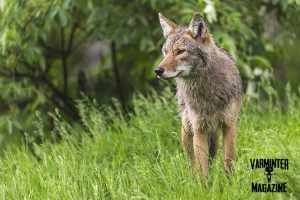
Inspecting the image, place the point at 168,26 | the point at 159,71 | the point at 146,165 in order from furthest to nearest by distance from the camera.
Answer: the point at 168,26, the point at 146,165, the point at 159,71

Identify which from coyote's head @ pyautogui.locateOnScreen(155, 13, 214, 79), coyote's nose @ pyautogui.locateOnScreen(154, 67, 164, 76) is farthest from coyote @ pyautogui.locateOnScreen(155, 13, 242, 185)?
coyote's nose @ pyautogui.locateOnScreen(154, 67, 164, 76)

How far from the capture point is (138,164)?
20.0 feet

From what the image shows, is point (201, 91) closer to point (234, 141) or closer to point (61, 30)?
point (234, 141)

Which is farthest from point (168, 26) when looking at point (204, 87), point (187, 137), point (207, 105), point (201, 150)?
point (201, 150)

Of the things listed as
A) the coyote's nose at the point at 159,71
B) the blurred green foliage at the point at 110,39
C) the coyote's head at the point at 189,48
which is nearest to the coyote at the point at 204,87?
the coyote's head at the point at 189,48

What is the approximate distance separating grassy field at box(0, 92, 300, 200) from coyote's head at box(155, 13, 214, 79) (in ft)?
1.92

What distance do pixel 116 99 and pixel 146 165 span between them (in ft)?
6.96

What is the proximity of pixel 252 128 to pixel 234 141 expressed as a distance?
3.61 ft

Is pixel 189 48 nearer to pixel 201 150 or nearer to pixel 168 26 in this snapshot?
pixel 168 26

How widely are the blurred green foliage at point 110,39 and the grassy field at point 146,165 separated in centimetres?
98

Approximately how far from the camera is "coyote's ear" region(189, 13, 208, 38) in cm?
576

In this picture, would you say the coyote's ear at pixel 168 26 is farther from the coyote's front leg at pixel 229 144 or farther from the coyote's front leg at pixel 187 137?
the coyote's front leg at pixel 229 144

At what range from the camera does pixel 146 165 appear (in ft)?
18.6

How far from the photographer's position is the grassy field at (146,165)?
16.6ft
